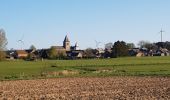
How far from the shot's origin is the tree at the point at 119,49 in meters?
186

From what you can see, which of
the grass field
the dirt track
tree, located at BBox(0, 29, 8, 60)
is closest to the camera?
the dirt track

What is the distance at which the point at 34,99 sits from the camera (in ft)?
89.3

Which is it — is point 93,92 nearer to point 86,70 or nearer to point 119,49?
point 86,70

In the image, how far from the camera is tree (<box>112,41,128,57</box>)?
18600cm

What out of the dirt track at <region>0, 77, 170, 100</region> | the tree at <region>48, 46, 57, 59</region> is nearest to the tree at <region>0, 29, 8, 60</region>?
the tree at <region>48, 46, 57, 59</region>

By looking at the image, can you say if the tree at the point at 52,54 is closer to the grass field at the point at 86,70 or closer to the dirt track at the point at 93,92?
the grass field at the point at 86,70

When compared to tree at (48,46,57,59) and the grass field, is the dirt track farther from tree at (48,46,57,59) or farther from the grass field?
tree at (48,46,57,59)

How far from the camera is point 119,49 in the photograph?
190250mm

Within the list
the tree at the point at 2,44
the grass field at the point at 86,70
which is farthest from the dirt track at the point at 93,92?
the tree at the point at 2,44

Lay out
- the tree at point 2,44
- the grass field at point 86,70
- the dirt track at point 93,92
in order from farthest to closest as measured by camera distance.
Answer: the tree at point 2,44 → the grass field at point 86,70 → the dirt track at point 93,92

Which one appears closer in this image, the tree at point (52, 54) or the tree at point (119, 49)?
the tree at point (119, 49)

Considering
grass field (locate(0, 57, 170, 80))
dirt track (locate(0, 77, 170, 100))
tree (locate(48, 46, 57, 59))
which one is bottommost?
dirt track (locate(0, 77, 170, 100))

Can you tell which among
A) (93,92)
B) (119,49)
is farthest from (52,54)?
(93,92)

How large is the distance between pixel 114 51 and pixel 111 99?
166784 mm
